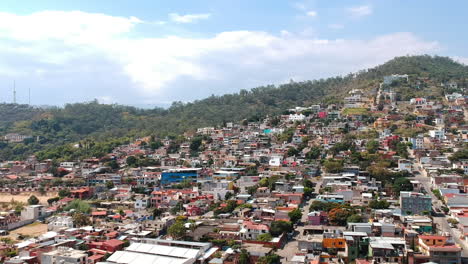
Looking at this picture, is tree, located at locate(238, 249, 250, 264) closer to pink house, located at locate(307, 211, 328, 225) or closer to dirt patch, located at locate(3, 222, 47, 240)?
pink house, located at locate(307, 211, 328, 225)

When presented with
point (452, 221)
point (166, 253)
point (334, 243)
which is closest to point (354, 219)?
point (334, 243)

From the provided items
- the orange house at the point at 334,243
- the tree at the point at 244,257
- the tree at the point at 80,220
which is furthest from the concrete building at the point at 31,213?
the orange house at the point at 334,243

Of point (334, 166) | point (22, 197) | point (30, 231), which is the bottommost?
point (30, 231)

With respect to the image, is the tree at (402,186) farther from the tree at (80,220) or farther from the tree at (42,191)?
the tree at (42,191)

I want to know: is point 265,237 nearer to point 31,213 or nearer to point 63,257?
point 63,257

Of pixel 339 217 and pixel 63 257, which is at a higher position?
pixel 339 217

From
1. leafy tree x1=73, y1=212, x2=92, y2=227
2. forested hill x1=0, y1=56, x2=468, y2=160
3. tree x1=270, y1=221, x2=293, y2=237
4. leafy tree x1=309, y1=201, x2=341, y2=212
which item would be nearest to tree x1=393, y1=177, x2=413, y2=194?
leafy tree x1=309, y1=201, x2=341, y2=212
